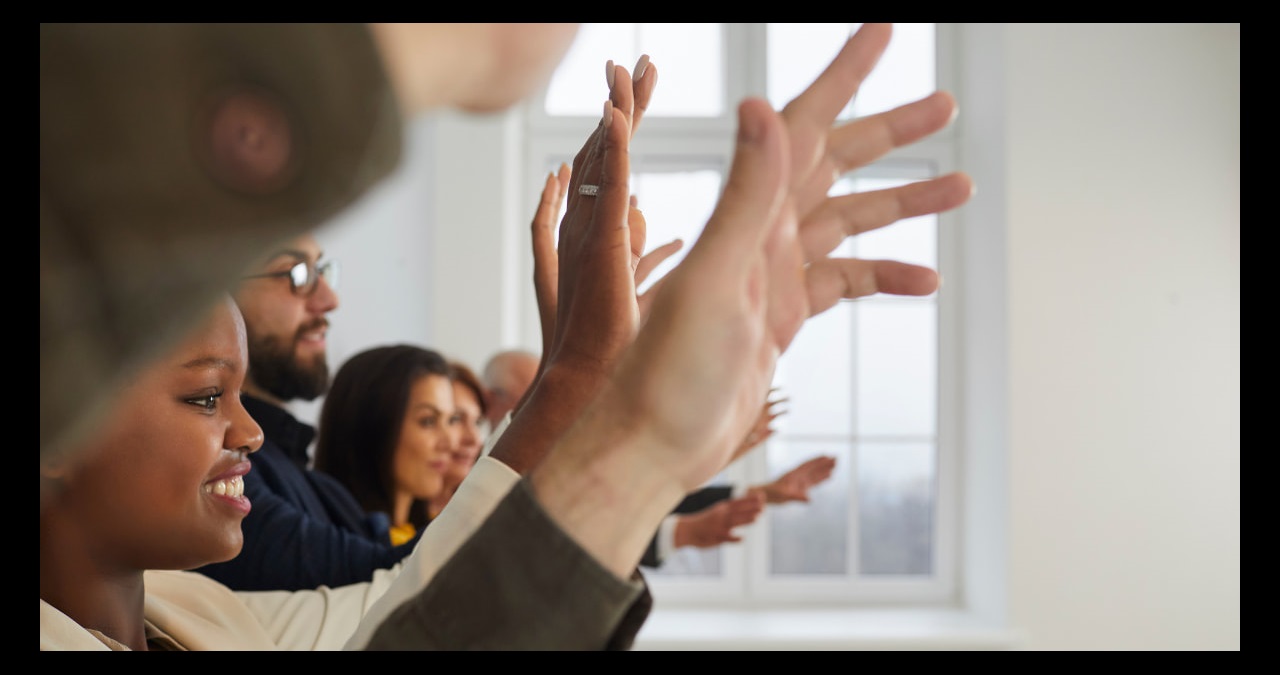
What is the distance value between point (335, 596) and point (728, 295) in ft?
2.29

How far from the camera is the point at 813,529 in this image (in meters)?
3.52

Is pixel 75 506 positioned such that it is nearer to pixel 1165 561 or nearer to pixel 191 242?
pixel 191 242

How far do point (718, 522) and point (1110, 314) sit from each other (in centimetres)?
181

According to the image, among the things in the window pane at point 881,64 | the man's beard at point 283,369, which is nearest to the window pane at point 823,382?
the window pane at point 881,64

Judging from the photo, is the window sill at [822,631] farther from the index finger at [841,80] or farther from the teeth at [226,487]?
the index finger at [841,80]

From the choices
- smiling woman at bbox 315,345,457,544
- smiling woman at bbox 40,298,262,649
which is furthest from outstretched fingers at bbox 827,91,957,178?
smiling woman at bbox 315,345,457,544

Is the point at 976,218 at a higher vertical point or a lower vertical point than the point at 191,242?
higher

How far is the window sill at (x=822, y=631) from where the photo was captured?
119 inches

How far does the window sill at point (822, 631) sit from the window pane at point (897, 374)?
0.62 metres

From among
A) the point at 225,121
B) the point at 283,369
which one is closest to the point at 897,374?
the point at 283,369

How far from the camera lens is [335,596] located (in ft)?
2.97

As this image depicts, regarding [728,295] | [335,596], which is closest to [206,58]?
[728,295]

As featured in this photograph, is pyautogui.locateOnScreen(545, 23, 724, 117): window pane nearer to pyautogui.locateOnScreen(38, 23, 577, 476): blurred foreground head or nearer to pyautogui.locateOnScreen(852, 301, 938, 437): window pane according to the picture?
pyautogui.locateOnScreen(852, 301, 938, 437): window pane

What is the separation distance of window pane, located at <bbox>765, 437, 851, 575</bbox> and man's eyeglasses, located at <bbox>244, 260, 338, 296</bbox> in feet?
8.40
